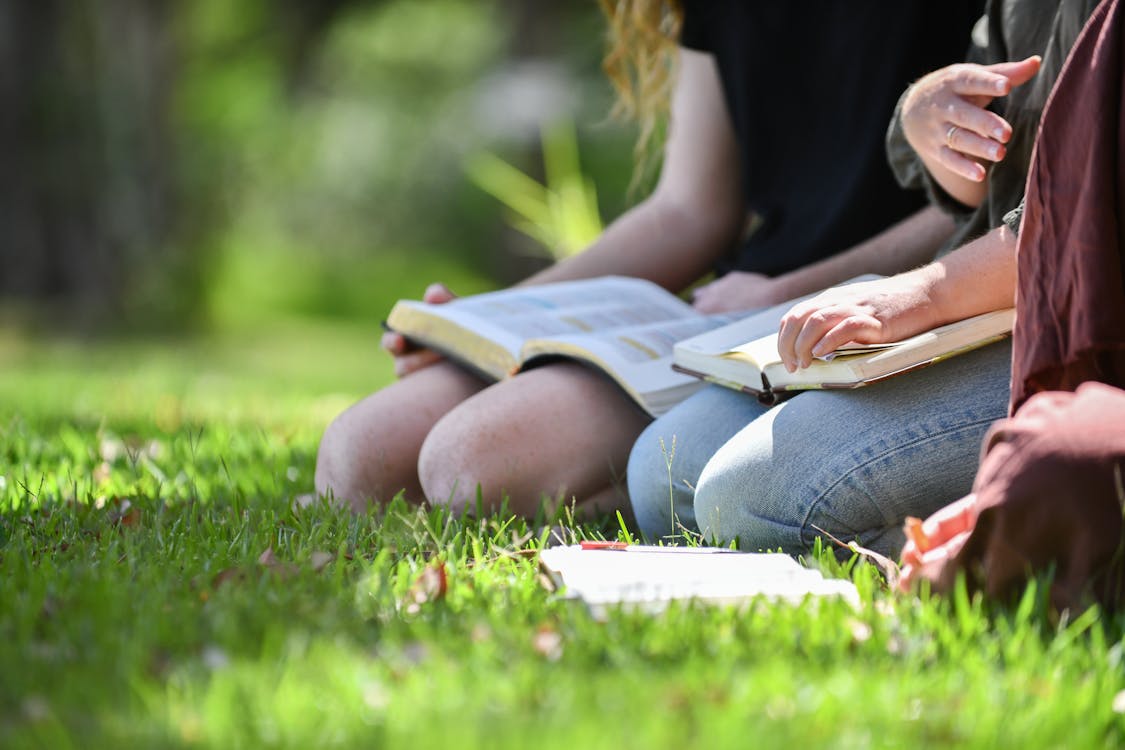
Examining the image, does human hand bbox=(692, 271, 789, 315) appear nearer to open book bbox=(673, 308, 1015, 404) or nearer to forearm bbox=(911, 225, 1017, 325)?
open book bbox=(673, 308, 1015, 404)

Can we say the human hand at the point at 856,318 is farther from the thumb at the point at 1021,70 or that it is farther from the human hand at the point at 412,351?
the human hand at the point at 412,351

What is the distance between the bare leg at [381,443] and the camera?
2.70 m

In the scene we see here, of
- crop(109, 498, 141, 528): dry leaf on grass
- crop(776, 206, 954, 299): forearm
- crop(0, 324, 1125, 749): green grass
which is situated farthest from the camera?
crop(776, 206, 954, 299): forearm

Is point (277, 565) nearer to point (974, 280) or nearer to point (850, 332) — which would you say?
point (850, 332)

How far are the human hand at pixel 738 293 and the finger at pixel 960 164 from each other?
26.6 inches

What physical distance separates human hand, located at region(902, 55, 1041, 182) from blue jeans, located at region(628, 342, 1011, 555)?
0.31 m

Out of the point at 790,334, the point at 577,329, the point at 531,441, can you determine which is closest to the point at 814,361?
the point at 790,334

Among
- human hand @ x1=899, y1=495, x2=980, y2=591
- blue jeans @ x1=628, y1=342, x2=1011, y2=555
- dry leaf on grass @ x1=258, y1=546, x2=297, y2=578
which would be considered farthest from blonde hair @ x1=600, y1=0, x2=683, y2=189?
human hand @ x1=899, y1=495, x2=980, y2=591

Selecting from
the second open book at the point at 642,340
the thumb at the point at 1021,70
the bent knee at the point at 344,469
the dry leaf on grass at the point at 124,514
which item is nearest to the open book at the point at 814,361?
the second open book at the point at 642,340

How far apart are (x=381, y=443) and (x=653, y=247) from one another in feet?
2.87

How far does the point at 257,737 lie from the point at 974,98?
145 centimetres

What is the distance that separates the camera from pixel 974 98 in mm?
2082

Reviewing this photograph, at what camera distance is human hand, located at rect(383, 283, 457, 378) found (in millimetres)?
2932

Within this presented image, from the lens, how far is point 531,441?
2502 millimetres
